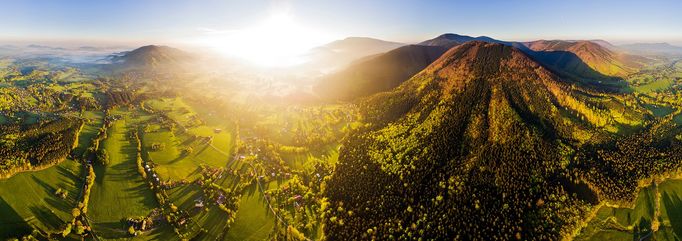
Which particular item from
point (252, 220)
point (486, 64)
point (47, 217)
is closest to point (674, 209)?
point (486, 64)

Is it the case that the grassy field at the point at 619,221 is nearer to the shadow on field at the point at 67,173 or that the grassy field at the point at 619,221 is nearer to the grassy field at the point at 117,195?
the grassy field at the point at 117,195

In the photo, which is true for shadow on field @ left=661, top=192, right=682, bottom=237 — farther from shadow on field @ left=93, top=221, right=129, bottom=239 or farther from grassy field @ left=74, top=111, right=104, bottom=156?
grassy field @ left=74, top=111, right=104, bottom=156

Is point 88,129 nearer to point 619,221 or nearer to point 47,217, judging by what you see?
point 47,217

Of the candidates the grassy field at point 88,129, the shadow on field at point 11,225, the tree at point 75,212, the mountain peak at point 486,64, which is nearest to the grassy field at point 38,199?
the shadow on field at point 11,225

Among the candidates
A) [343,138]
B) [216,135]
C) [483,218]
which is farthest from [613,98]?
[216,135]

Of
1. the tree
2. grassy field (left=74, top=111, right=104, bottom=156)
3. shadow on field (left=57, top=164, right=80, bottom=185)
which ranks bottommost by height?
the tree

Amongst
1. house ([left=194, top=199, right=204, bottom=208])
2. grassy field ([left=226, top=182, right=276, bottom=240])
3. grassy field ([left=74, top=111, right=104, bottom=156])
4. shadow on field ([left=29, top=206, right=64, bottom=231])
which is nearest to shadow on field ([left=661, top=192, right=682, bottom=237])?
grassy field ([left=226, top=182, right=276, bottom=240])
